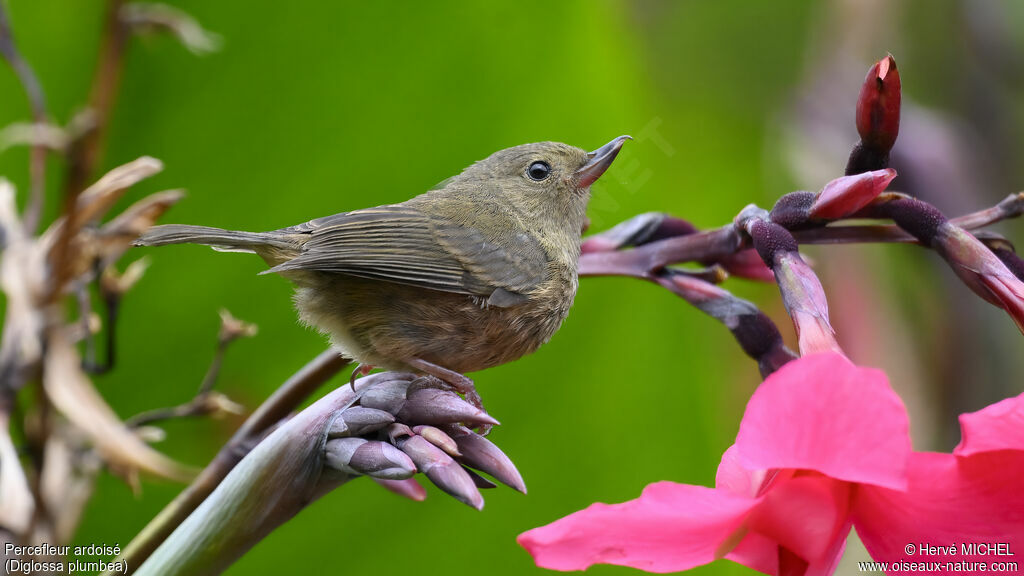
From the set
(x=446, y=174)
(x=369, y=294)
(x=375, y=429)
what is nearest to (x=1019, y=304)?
(x=375, y=429)

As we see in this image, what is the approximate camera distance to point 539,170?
70.5 inches

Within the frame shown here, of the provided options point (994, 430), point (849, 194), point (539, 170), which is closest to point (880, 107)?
point (849, 194)

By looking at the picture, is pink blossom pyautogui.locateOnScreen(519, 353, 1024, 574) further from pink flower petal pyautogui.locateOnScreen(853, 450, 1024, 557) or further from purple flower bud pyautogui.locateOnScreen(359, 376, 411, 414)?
purple flower bud pyautogui.locateOnScreen(359, 376, 411, 414)

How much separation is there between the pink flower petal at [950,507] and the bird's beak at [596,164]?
81 cm

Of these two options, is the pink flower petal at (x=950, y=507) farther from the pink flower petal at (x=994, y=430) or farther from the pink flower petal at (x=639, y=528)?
the pink flower petal at (x=639, y=528)

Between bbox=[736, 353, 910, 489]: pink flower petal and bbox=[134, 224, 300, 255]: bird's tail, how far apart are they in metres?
0.72

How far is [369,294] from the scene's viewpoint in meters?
1.50

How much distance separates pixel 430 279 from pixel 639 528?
26.8 inches

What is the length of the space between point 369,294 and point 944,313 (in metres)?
1.96

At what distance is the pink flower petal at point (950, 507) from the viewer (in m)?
0.89

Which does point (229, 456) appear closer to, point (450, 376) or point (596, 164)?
point (450, 376)

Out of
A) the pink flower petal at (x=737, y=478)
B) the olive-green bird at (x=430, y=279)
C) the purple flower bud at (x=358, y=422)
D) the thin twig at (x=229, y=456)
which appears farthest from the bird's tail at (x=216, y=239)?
the pink flower petal at (x=737, y=478)

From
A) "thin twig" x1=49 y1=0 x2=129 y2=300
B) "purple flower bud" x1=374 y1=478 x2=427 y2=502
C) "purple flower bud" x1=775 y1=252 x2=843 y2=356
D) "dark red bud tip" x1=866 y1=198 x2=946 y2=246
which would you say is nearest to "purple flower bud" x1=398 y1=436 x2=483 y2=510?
"purple flower bud" x1=374 y1=478 x2=427 y2=502

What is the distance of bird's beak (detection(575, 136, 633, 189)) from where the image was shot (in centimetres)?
164
